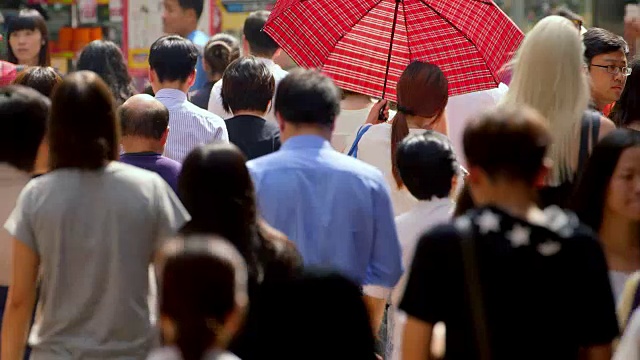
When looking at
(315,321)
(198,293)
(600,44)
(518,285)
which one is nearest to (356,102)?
(600,44)

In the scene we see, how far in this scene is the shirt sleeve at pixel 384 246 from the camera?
4.95m

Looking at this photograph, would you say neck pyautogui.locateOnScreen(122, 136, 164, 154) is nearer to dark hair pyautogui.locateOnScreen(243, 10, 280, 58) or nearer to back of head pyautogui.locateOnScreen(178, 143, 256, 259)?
back of head pyautogui.locateOnScreen(178, 143, 256, 259)

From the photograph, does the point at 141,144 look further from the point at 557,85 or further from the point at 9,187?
the point at 557,85

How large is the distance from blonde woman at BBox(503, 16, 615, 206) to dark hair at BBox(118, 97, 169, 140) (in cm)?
163

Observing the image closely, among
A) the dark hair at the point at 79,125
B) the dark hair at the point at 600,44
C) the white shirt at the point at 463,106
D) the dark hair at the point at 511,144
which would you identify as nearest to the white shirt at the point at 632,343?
the dark hair at the point at 511,144

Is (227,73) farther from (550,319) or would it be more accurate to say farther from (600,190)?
(550,319)

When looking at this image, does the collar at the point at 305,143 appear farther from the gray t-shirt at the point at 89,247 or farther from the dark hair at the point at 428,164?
the dark hair at the point at 428,164

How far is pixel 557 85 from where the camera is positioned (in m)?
5.42

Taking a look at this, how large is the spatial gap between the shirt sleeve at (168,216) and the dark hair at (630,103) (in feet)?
9.19

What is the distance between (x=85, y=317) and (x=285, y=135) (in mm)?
1112

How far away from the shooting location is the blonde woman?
541 centimetres

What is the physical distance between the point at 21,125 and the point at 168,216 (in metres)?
0.89

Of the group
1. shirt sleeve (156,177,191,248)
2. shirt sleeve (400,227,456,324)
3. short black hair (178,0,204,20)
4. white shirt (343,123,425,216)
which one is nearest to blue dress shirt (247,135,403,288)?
shirt sleeve (156,177,191,248)

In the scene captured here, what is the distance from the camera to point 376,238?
4988 mm
